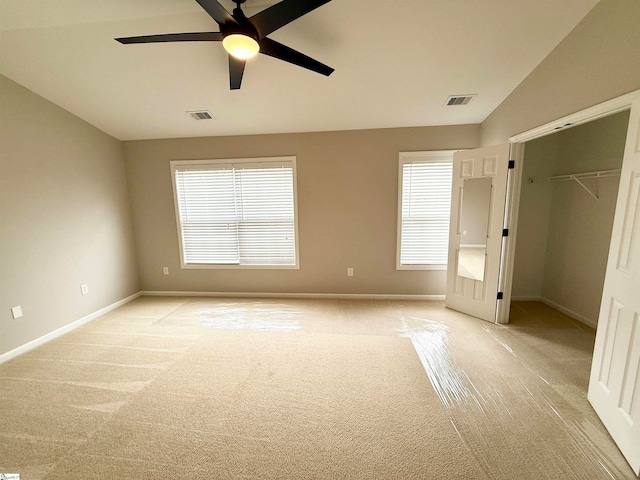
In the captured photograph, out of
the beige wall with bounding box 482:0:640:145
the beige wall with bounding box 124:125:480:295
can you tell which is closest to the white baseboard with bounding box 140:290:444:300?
the beige wall with bounding box 124:125:480:295

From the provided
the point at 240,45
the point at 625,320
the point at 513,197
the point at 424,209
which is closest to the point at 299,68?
the point at 240,45

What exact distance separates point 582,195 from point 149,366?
518 cm

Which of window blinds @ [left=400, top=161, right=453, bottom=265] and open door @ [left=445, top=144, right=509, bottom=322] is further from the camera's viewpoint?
window blinds @ [left=400, top=161, right=453, bottom=265]

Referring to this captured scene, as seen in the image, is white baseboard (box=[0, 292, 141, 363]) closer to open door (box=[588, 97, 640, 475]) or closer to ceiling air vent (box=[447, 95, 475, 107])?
open door (box=[588, 97, 640, 475])

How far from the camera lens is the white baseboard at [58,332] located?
2517 mm

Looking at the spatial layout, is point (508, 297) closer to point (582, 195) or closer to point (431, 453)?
point (582, 195)

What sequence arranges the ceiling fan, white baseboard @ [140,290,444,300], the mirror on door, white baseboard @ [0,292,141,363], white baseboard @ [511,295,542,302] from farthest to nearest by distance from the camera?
white baseboard @ [140,290,444,300] → white baseboard @ [511,295,542,302] → the mirror on door → white baseboard @ [0,292,141,363] → the ceiling fan

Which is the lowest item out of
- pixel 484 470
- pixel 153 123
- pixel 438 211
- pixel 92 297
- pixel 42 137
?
pixel 484 470

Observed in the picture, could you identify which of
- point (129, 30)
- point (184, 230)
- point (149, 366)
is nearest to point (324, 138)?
point (129, 30)

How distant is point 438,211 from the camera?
11.7 feet

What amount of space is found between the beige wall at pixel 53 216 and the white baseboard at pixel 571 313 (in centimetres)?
627

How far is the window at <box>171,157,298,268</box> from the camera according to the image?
3740 mm

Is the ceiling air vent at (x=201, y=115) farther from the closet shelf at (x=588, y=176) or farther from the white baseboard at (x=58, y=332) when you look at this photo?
the closet shelf at (x=588, y=176)

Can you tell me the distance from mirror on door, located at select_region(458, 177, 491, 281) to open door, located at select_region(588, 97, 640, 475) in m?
1.43
